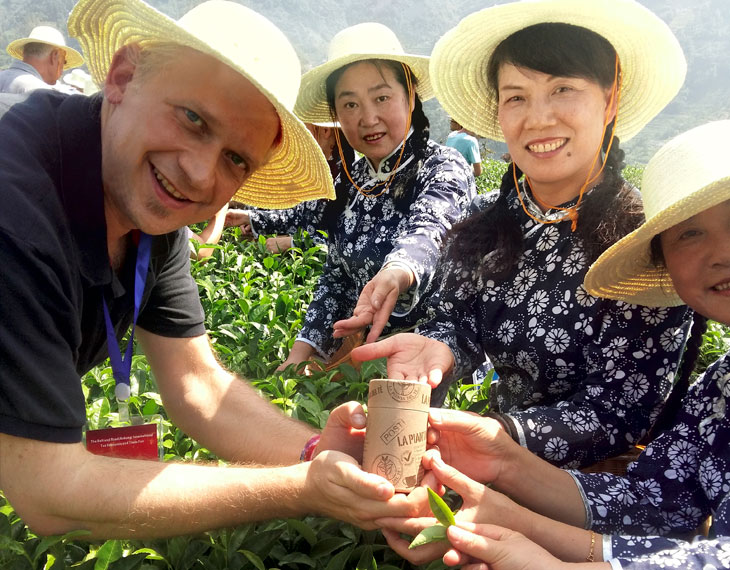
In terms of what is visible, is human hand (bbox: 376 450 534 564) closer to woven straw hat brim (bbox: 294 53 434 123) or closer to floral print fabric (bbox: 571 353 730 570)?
floral print fabric (bbox: 571 353 730 570)

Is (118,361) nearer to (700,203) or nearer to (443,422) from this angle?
(443,422)

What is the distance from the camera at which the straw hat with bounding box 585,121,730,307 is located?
65.3 inches

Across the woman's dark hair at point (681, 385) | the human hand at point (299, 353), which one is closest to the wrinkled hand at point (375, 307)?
the human hand at point (299, 353)

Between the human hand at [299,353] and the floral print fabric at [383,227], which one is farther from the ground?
the floral print fabric at [383,227]

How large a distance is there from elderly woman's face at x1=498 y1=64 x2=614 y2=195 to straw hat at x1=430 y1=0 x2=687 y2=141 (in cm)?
17

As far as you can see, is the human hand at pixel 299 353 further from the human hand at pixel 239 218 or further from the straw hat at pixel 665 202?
the human hand at pixel 239 218

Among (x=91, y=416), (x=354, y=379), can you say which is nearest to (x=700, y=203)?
(x=354, y=379)

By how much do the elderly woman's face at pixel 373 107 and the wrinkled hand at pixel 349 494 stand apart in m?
2.21

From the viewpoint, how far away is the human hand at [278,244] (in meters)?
5.18

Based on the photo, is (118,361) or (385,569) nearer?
(385,569)

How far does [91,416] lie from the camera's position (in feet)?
7.80

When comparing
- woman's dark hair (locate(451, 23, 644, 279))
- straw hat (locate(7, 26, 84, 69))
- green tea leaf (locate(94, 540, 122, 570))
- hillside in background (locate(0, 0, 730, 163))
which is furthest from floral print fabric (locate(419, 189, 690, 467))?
hillside in background (locate(0, 0, 730, 163))

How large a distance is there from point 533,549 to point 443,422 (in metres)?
0.44

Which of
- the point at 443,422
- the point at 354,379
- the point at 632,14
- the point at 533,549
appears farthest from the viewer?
the point at 354,379
